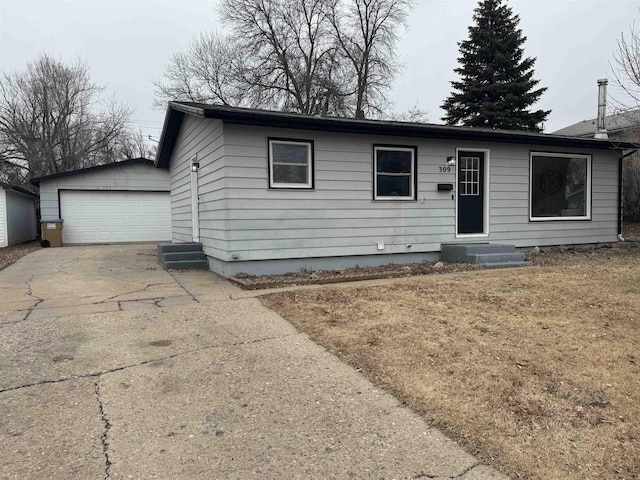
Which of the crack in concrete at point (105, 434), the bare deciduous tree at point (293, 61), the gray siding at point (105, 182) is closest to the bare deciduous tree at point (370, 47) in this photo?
the bare deciduous tree at point (293, 61)

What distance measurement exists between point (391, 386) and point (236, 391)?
1.19m

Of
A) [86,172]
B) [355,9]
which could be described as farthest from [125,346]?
[355,9]

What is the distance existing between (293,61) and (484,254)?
20.0 m

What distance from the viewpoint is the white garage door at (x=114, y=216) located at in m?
17.6

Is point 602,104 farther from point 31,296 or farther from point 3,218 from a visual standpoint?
point 3,218

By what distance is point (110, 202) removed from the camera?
18.2 meters

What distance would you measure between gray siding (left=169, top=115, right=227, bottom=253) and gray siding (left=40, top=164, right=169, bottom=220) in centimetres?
621

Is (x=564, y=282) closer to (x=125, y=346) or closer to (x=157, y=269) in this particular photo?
(x=125, y=346)

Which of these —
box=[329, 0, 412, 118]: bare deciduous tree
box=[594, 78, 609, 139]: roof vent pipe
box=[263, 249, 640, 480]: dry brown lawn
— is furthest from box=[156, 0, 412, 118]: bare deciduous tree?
box=[263, 249, 640, 480]: dry brown lawn

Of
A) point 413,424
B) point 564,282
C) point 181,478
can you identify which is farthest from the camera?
point 564,282

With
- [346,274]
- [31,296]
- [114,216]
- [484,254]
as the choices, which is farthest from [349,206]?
[114,216]

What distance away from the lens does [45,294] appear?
698 cm

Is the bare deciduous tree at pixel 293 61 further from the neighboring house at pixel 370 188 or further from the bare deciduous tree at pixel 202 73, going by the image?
the neighboring house at pixel 370 188

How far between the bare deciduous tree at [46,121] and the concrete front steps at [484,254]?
2559 centimetres
